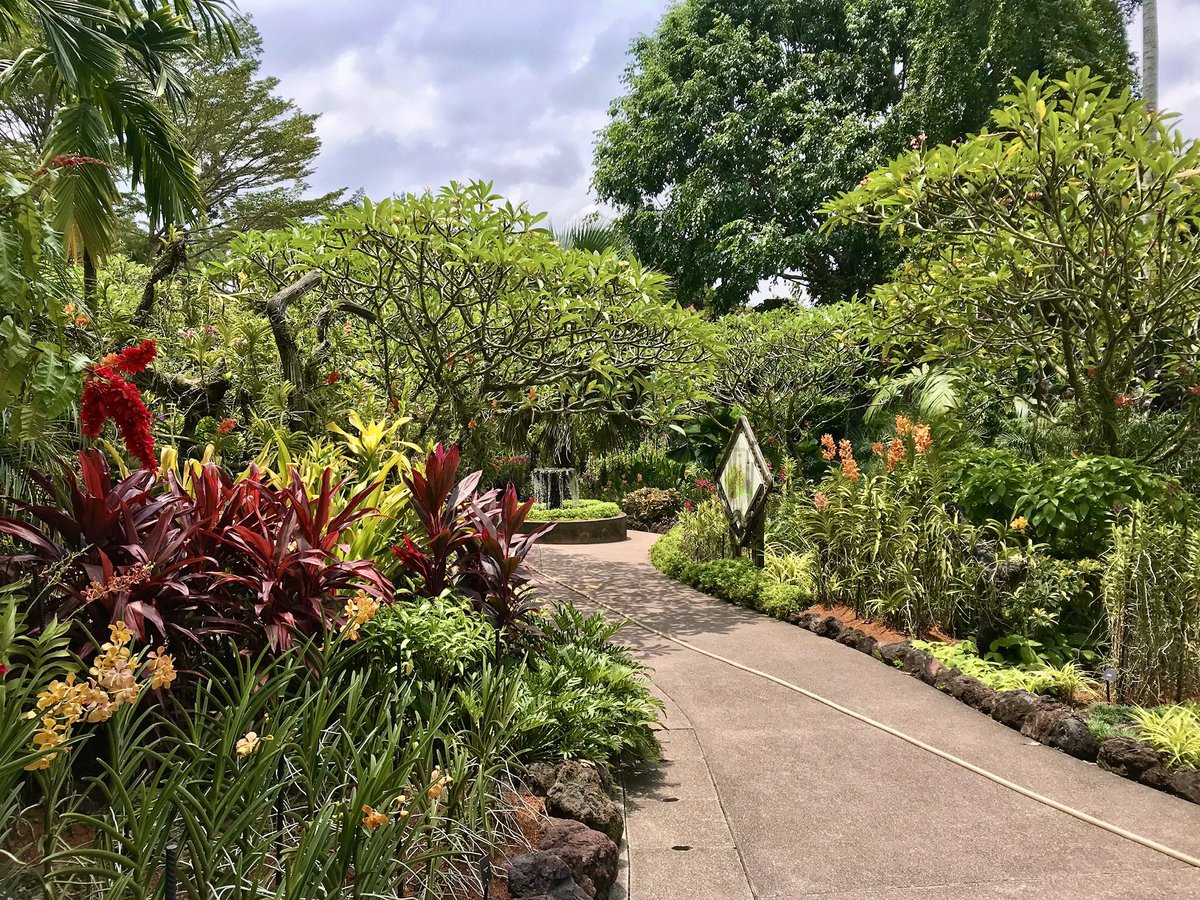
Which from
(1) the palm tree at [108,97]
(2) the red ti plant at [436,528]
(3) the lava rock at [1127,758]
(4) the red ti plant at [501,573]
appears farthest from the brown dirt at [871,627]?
(1) the palm tree at [108,97]

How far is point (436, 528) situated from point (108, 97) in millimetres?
6519

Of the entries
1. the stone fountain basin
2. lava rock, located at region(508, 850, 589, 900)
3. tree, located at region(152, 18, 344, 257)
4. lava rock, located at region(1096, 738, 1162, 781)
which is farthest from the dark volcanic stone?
tree, located at region(152, 18, 344, 257)

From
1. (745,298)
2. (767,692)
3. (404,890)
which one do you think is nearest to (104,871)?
(404,890)

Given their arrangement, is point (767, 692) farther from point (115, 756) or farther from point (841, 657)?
point (115, 756)

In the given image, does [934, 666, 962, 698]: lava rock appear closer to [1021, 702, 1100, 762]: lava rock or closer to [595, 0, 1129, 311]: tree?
[1021, 702, 1100, 762]: lava rock

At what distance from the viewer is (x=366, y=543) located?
398 cm

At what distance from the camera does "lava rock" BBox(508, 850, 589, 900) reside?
7.56 feet

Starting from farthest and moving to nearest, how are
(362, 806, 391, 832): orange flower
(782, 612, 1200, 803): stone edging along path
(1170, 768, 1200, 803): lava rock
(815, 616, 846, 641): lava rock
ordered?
(815, 616, 846, 641): lava rock < (782, 612, 1200, 803): stone edging along path < (1170, 768, 1200, 803): lava rock < (362, 806, 391, 832): orange flower

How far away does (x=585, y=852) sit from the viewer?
8.43ft

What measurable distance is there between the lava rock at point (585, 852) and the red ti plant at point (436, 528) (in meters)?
1.59

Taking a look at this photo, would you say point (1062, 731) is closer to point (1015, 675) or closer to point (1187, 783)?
point (1187, 783)

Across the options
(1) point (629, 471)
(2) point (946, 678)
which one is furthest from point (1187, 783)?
(1) point (629, 471)

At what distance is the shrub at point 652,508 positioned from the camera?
52.7 ft

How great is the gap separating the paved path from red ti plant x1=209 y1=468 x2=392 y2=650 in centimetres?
160
